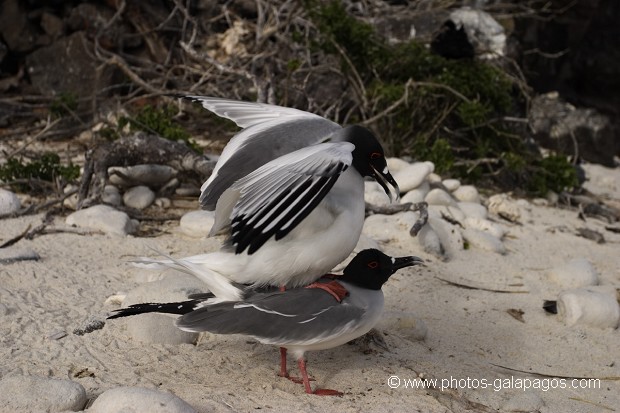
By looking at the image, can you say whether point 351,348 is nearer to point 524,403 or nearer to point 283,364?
point 283,364

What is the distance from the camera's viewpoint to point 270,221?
2773 mm

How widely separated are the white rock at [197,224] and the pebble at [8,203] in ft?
3.44

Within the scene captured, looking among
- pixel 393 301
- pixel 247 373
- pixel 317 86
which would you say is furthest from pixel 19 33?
pixel 247 373

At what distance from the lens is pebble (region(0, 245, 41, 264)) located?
13.8 ft

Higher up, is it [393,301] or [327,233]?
[327,233]

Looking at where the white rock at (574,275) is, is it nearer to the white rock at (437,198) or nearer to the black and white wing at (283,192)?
the white rock at (437,198)

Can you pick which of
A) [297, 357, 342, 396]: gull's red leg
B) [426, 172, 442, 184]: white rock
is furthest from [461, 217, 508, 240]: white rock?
[297, 357, 342, 396]: gull's red leg

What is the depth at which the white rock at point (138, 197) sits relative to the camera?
216 inches

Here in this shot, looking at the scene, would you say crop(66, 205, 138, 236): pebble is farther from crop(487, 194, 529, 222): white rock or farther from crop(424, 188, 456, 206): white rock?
crop(487, 194, 529, 222): white rock

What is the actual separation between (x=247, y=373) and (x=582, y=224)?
410 centimetres

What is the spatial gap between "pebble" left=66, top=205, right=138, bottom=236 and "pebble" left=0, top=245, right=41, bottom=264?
1.83 feet

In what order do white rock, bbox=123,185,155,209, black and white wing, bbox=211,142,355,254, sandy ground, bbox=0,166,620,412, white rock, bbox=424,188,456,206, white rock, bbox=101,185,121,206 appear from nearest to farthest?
black and white wing, bbox=211,142,355,254 < sandy ground, bbox=0,166,620,412 < white rock, bbox=101,185,121,206 < white rock, bbox=123,185,155,209 < white rock, bbox=424,188,456,206

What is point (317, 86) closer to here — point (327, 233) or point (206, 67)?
point (206, 67)

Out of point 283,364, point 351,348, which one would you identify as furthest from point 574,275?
point 283,364
